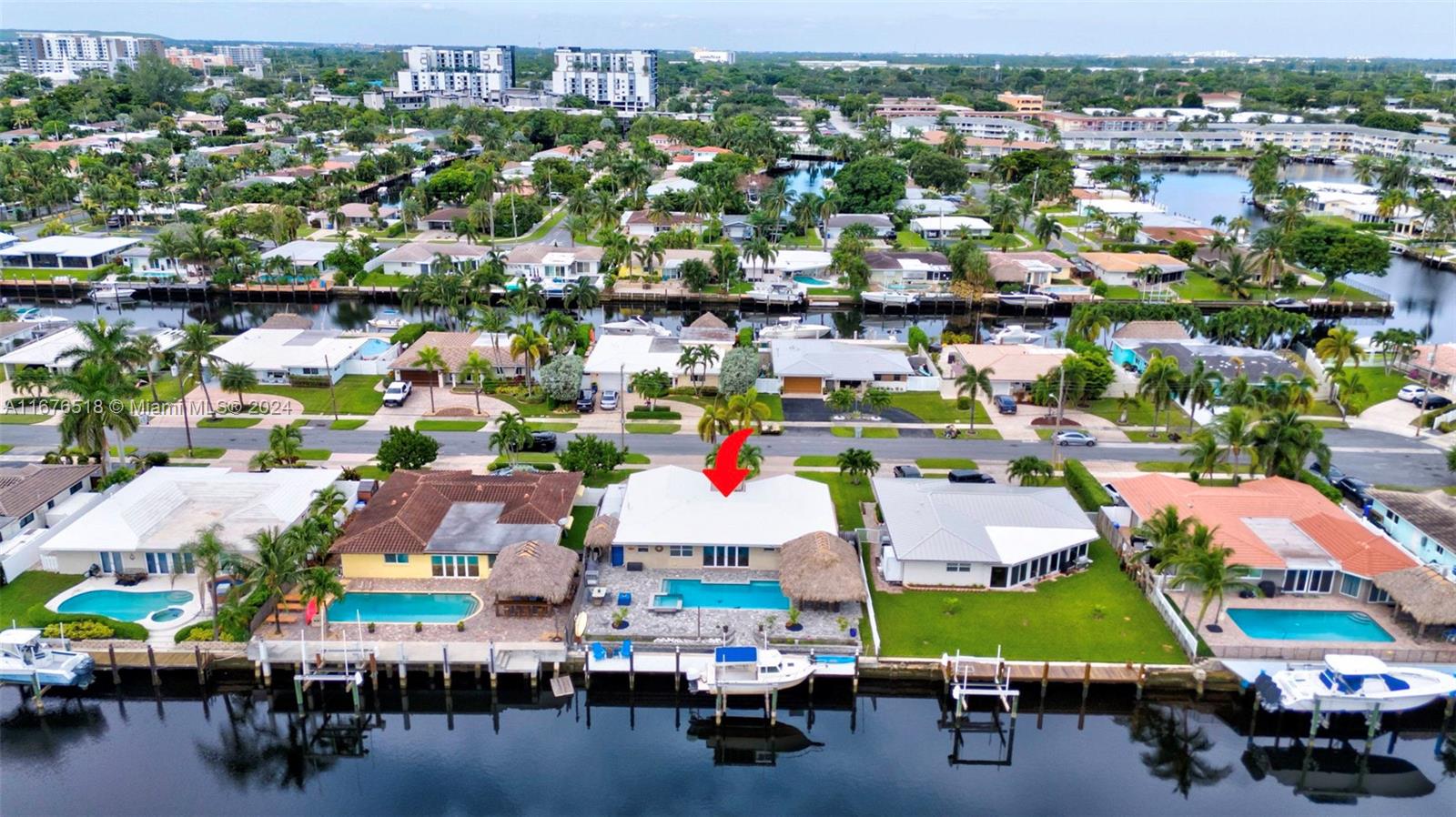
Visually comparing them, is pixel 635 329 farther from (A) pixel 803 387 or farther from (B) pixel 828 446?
(B) pixel 828 446

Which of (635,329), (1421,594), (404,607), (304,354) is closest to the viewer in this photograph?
(1421,594)

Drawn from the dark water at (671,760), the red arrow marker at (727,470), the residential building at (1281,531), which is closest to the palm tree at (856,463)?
the red arrow marker at (727,470)

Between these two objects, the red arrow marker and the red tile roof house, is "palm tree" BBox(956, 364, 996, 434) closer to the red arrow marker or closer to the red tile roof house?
the red tile roof house

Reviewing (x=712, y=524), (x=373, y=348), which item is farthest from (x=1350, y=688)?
(x=373, y=348)

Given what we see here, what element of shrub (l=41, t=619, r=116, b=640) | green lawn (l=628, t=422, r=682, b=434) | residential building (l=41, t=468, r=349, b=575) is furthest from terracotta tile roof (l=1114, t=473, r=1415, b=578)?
shrub (l=41, t=619, r=116, b=640)

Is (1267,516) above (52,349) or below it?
below

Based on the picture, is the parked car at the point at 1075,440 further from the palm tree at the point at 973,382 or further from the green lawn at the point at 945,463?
the green lawn at the point at 945,463
